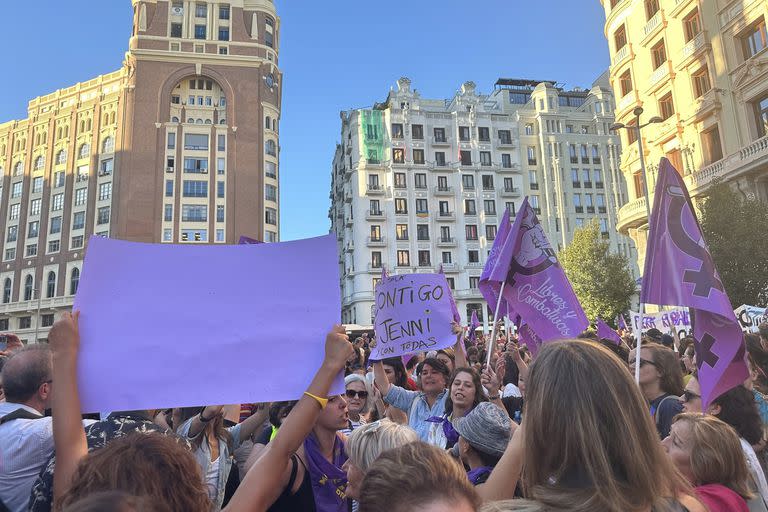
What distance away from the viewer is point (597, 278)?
34.3m

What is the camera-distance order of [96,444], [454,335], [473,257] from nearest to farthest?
[96,444] → [454,335] → [473,257]

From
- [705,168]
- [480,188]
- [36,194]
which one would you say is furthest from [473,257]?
[36,194]

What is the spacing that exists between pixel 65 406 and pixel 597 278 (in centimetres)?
3553

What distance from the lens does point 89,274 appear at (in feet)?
7.36

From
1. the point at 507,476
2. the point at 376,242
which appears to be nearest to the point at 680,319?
the point at 507,476

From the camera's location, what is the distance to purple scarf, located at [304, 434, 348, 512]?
3.09 meters

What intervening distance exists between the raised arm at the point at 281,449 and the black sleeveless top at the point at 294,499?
430mm

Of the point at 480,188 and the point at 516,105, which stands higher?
the point at 516,105

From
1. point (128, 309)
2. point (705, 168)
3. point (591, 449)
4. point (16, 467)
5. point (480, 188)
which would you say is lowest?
point (16, 467)

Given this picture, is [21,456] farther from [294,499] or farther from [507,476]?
[507,476]

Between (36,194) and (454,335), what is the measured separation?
68.9 metres

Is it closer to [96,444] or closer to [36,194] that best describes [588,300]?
[96,444]

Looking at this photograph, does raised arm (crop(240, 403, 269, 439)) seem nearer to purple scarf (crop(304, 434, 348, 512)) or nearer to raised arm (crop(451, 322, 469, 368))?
purple scarf (crop(304, 434, 348, 512))

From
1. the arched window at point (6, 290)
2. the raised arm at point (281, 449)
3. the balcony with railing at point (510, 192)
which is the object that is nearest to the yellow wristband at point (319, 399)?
the raised arm at point (281, 449)
